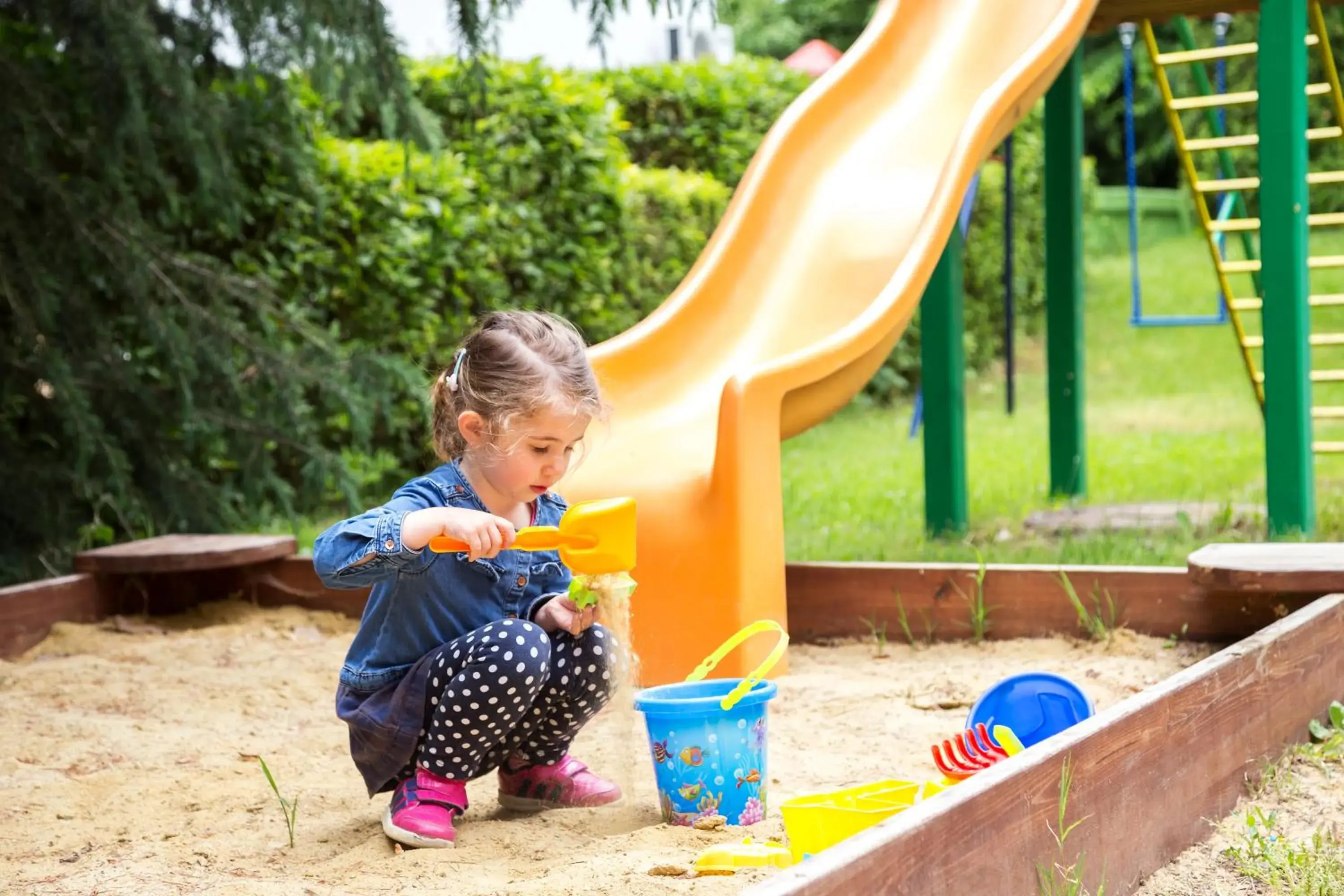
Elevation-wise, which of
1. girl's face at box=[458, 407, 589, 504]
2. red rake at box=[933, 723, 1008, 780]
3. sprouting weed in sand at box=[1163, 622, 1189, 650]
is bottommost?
sprouting weed in sand at box=[1163, 622, 1189, 650]

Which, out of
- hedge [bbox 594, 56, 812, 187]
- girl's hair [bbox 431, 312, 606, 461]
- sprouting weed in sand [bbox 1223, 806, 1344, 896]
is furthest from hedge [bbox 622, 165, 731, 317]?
sprouting weed in sand [bbox 1223, 806, 1344, 896]

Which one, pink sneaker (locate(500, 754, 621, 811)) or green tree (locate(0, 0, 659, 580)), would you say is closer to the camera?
pink sneaker (locate(500, 754, 621, 811))

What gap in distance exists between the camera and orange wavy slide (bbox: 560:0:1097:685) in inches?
123

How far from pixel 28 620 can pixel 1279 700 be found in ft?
9.21

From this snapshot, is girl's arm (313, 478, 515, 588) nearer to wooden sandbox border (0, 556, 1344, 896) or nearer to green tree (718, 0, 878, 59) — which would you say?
wooden sandbox border (0, 556, 1344, 896)

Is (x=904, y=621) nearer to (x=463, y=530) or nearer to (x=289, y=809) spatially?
(x=289, y=809)

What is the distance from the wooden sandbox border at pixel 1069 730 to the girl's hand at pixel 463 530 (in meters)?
0.71

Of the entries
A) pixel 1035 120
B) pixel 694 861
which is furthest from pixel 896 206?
pixel 1035 120

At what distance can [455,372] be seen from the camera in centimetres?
229

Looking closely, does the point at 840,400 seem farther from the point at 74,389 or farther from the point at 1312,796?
the point at 74,389

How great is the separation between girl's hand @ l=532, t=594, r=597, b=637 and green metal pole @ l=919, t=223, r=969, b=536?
2723 mm

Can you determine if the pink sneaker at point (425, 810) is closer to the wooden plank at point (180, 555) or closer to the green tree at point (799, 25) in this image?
the wooden plank at point (180, 555)

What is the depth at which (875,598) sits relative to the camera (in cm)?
352

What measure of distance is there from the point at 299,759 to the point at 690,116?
7.61m
